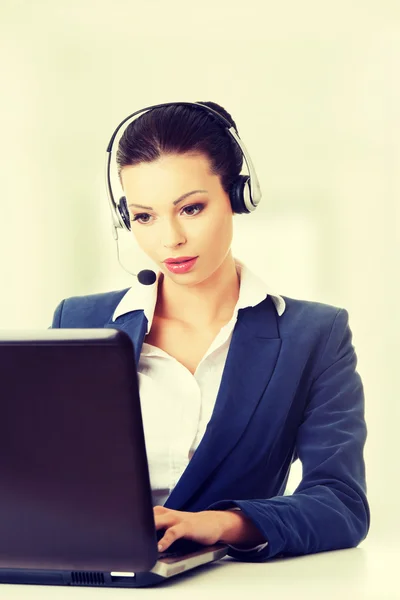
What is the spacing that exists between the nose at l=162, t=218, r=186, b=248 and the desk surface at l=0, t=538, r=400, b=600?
0.68 meters

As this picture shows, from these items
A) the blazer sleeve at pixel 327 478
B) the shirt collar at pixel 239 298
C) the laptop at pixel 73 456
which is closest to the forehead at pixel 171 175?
the shirt collar at pixel 239 298

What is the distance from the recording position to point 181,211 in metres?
1.76

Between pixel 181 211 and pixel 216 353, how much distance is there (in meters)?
0.30

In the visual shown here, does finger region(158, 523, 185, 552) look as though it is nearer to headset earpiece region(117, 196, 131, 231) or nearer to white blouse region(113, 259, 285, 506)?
white blouse region(113, 259, 285, 506)

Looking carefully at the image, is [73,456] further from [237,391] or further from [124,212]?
[124,212]

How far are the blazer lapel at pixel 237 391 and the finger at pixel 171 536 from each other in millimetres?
390

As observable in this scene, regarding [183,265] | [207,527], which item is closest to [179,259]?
[183,265]

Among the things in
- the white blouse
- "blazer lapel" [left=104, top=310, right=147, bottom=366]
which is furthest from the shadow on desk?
"blazer lapel" [left=104, top=310, right=147, bottom=366]

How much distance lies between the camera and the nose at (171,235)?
1.74m

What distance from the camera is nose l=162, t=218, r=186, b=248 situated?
1.74 meters

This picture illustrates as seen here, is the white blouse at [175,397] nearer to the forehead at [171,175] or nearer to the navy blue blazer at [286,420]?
the navy blue blazer at [286,420]

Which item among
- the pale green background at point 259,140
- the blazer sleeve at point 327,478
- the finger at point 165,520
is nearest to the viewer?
the finger at point 165,520

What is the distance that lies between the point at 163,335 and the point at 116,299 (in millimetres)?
156

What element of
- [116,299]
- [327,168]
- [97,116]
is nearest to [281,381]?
[116,299]
